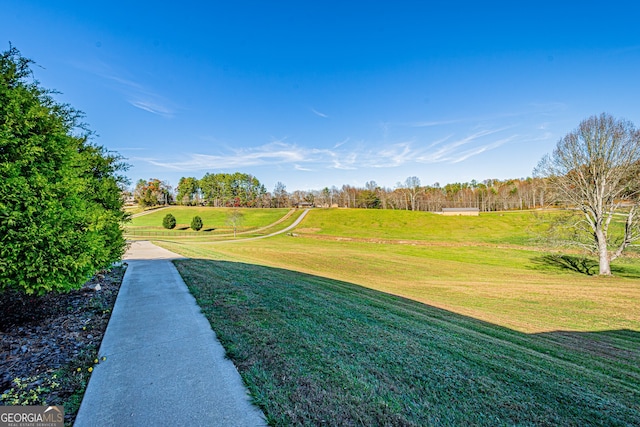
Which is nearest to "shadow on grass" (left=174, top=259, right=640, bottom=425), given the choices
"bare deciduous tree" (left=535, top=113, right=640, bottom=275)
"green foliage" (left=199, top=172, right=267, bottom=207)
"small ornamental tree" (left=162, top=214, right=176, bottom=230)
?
"bare deciduous tree" (left=535, top=113, right=640, bottom=275)

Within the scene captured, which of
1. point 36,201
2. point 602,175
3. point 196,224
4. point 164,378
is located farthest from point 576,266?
point 196,224

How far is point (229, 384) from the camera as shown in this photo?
9.51 ft

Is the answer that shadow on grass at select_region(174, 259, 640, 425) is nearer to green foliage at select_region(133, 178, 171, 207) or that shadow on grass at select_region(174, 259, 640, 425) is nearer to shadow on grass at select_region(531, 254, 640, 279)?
shadow on grass at select_region(531, 254, 640, 279)

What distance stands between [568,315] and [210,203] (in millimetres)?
96680

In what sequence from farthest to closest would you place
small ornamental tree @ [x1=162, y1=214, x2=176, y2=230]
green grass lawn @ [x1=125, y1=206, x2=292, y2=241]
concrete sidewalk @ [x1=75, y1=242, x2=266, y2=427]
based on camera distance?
small ornamental tree @ [x1=162, y1=214, x2=176, y2=230] → green grass lawn @ [x1=125, y1=206, x2=292, y2=241] → concrete sidewalk @ [x1=75, y1=242, x2=266, y2=427]

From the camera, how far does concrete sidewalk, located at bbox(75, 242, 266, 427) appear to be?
2438 mm

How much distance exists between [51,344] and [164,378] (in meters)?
2.23

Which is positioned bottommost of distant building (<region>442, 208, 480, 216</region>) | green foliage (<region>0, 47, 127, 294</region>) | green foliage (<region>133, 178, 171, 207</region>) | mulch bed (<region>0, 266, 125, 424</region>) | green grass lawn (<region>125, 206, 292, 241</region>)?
green grass lawn (<region>125, 206, 292, 241</region>)

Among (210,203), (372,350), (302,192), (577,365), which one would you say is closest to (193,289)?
(372,350)

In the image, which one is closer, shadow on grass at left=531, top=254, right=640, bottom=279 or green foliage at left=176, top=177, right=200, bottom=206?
shadow on grass at left=531, top=254, right=640, bottom=279

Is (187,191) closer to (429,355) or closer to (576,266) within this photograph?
(576,266)

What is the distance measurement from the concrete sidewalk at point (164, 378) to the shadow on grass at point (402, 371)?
0.21 meters

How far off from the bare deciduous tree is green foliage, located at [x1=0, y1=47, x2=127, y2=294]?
74.0 feet

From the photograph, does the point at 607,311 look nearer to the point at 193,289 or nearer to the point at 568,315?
the point at 568,315
